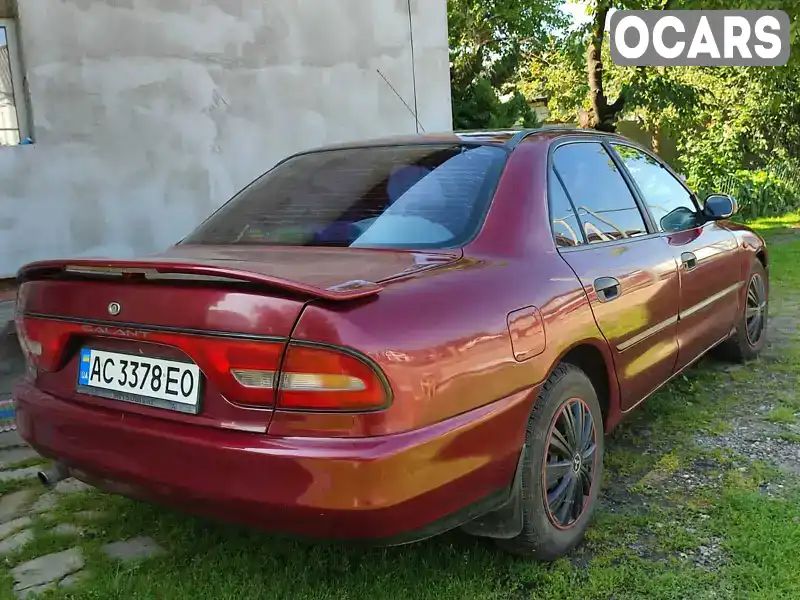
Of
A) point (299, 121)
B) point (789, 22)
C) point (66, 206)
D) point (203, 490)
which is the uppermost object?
point (789, 22)

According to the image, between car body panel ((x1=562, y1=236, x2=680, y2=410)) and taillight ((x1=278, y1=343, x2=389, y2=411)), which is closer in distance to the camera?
taillight ((x1=278, y1=343, x2=389, y2=411))

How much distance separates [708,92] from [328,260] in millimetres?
15979

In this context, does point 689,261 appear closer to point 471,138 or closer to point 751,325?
point 471,138

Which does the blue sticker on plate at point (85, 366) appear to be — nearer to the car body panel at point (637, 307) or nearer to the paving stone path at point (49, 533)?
the paving stone path at point (49, 533)

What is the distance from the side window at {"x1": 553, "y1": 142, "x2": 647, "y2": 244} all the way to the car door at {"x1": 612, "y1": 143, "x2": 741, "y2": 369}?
0.20 metres

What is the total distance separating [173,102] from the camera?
6.40 m

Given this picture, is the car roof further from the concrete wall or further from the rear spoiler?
the concrete wall

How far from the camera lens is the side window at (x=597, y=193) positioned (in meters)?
3.13

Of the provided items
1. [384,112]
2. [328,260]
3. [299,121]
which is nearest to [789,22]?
[384,112]

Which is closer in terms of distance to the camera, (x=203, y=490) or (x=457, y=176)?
(x=203, y=490)

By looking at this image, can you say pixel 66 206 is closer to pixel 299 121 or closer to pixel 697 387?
pixel 299 121

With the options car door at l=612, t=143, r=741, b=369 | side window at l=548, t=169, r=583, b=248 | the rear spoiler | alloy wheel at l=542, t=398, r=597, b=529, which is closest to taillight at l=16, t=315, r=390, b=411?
the rear spoiler

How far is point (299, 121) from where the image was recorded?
7.15 metres

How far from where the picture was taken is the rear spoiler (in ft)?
6.41
